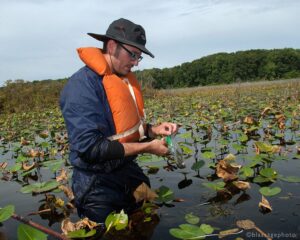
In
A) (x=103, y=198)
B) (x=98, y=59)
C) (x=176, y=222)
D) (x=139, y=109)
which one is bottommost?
(x=176, y=222)

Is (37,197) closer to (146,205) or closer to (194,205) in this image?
(146,205)

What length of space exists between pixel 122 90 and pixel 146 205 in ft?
4.08

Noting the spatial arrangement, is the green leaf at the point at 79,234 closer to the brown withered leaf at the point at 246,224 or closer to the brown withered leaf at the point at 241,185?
the brown withered leaf at the point at 246,224

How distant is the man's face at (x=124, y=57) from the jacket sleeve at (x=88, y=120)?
285mm

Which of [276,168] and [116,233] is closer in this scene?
[116,233]

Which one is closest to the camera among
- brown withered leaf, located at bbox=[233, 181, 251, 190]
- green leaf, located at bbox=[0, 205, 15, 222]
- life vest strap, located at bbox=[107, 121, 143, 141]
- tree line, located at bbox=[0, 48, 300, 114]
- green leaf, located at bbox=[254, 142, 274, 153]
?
green leaf, located at bbox=[0, 205, 15, 222]

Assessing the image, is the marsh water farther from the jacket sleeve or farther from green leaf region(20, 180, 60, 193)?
the jacket sleeve

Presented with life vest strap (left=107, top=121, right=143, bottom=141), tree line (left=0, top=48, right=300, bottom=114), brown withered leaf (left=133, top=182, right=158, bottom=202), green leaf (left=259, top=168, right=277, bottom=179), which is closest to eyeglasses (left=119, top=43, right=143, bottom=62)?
life vest strap (left=107, top=121, right=143, bottom=141)

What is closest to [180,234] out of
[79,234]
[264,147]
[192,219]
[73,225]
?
[192,219]

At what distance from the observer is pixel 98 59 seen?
10.8 ft

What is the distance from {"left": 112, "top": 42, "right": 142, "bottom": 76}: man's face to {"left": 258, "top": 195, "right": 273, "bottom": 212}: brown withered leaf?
1.85 m

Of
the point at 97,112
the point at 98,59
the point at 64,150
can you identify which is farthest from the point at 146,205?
the point at 64,150

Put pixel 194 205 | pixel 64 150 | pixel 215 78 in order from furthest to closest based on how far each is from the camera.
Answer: pixel 215 78, pixel 64 150, pixel 194 205

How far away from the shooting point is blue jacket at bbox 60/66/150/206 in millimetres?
3012
